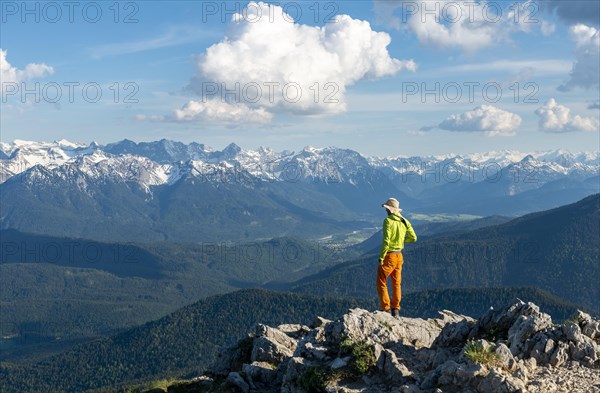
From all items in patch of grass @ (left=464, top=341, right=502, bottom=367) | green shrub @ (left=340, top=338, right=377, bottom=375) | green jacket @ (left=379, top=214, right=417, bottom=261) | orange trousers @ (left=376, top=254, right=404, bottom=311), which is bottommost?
green shrub @ (left=340, top=338, right=377, bottom=375)

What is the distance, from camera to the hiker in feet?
101

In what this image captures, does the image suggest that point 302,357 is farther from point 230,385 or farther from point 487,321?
point 487,321

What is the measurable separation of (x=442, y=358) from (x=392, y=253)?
8.24 m

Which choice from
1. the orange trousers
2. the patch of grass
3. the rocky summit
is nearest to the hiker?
the orange trousers

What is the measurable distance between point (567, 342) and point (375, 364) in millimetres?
7886

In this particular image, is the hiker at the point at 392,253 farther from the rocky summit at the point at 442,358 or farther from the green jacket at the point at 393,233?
the rocky summit at the point at 442,358

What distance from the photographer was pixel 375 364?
78.6ft

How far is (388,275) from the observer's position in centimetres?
3102

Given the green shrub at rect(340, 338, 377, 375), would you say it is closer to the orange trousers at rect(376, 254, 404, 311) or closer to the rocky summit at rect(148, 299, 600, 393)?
the rocky summit at rect(148, 299, 600, 393)

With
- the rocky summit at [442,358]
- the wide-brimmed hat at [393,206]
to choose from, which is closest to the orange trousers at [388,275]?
the rocky summit at [442,358]

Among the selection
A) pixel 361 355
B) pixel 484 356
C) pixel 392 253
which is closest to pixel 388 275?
pixel 392 253

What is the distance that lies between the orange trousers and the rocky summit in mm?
1928

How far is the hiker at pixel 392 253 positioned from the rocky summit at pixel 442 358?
1992 mm

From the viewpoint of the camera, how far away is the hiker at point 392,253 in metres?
30.7
